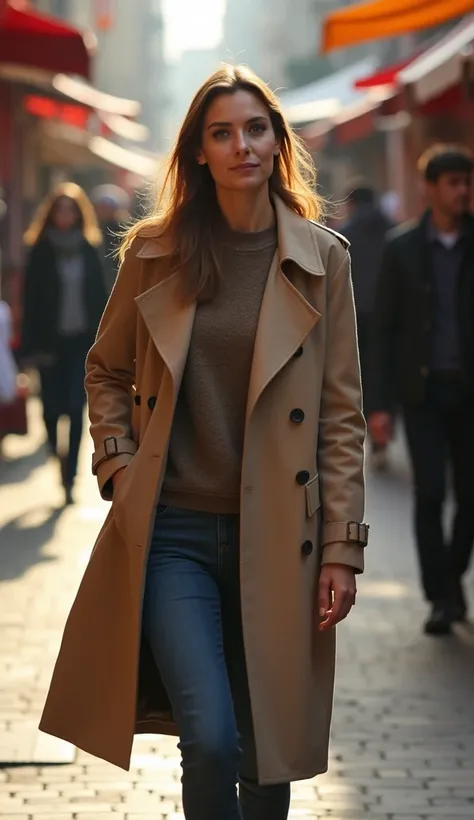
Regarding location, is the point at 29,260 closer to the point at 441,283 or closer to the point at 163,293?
the point at 441,283

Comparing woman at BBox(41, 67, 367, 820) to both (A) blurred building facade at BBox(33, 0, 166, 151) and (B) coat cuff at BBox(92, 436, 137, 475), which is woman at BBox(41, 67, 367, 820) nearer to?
(B) coat cuff at BBox(92, 436, 137, 475)

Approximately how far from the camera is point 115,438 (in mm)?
4078

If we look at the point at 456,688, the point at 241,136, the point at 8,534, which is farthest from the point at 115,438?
the point at 8,534

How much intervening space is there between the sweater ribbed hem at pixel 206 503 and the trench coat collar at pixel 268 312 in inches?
7.7

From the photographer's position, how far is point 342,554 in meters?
A: 3.88

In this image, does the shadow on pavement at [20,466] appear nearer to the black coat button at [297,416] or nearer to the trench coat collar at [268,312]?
the trench coat collar at [268,312]

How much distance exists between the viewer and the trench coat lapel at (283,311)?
3.82 metres

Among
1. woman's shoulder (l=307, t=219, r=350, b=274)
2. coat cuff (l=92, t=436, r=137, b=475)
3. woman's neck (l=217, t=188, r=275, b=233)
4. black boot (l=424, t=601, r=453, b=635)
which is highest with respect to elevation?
woman's neck (l=217, t=188, r=275, b=233)

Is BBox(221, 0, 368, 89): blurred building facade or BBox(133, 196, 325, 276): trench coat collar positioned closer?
BBox(133, 196, 325, 276): trench coat collar

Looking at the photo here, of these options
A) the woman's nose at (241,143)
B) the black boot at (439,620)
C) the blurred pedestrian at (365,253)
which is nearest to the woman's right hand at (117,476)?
the woman's nose at (241,143)

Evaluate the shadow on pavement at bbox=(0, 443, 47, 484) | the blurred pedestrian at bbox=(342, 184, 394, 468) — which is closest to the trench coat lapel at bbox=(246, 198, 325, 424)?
the shadow on pavement at bbox=(0, 443, 47, 484)

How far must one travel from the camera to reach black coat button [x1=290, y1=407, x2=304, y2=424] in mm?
3875

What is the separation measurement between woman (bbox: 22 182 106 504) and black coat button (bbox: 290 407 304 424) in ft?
26.8

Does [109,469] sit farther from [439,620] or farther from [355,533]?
[439,620]
